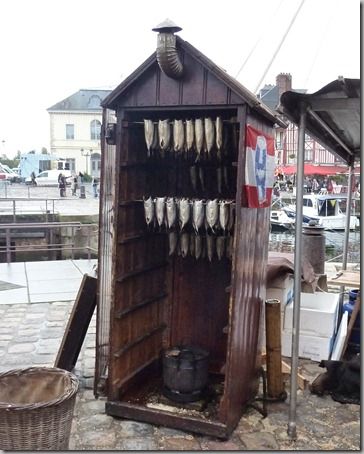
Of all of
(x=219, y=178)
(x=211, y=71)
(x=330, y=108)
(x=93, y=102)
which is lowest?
(x=219, y=178)

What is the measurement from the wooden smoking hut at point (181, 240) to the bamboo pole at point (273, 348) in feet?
0.43

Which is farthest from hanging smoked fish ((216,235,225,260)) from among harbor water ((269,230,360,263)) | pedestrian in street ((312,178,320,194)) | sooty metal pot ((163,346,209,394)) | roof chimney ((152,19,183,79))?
pedestrian in street ((312,178,320,194))

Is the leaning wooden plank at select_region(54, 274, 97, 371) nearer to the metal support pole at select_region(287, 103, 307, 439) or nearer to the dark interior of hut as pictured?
the dark interior of hut

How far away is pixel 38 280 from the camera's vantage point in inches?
392

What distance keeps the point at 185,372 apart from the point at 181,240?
1207mm

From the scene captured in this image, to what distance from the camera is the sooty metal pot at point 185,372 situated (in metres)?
4.60

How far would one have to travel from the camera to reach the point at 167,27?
376 cm

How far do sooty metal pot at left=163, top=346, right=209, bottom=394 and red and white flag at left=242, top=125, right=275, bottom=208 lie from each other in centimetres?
154

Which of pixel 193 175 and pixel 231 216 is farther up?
pixel 193 175

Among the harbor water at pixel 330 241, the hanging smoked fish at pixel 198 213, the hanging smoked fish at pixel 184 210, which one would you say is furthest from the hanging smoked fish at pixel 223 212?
the harbor water at pixel 330 241

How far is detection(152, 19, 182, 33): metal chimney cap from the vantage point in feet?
12.3

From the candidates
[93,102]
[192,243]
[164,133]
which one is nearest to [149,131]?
[164,133]

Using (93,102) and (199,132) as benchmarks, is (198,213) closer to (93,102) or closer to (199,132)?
(199,132)

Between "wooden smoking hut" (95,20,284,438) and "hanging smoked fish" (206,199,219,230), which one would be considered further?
"hanging smoked fish" (206,199,219,230)
